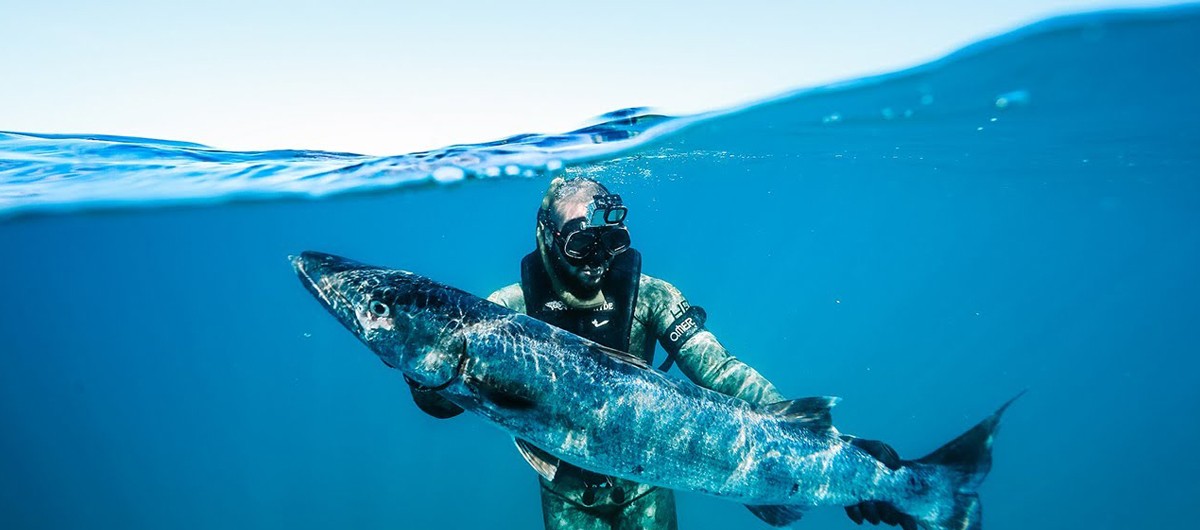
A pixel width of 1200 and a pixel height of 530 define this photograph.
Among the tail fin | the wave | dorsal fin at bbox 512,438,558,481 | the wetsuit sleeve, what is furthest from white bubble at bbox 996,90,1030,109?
dorsal fin at bbox 512,438,558,481

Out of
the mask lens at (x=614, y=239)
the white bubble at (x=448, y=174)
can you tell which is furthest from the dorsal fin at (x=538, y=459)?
the white bubble at (x=448, y=174)

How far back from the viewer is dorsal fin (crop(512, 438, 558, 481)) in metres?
2.92

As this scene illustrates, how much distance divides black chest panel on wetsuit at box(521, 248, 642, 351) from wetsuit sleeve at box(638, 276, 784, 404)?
42 cm

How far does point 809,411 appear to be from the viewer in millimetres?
3195

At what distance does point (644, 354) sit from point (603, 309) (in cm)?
83

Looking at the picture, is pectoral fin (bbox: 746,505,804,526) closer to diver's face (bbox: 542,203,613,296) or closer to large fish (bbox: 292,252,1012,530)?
large fish (bbox: 292,252,1012,530)

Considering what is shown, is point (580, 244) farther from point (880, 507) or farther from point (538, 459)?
point (880, 507)

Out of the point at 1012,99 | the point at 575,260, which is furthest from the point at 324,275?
the point at 1012,99

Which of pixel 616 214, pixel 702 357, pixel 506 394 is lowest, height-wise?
pixel 702 357

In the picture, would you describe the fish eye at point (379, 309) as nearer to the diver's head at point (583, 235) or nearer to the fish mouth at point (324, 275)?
the fish mouth at point (324, 275)

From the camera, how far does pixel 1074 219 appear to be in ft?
119

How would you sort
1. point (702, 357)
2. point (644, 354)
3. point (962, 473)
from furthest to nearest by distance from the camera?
1. point (644, 354)
2. point (702, 357)
3. point (962, 473)

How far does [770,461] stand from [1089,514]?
39.2 m

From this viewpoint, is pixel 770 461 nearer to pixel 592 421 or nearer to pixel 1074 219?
pixel 592 421
